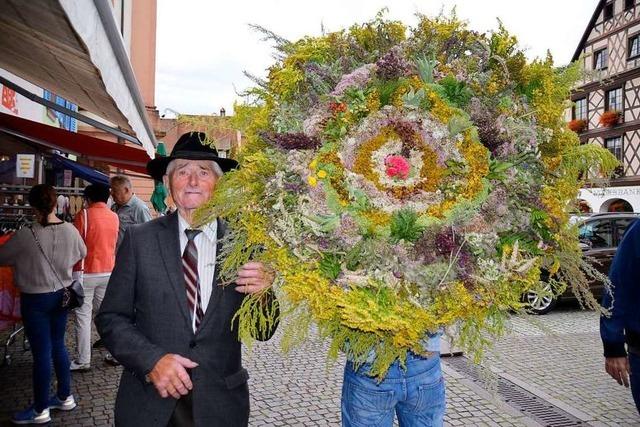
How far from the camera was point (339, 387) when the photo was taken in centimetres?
528

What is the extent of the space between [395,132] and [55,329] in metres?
3.89

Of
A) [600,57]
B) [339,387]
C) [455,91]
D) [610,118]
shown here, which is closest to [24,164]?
[339,387]

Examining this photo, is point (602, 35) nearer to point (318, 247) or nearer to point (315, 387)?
point (315, 387)

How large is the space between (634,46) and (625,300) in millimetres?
27389

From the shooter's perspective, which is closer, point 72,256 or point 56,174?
point 72,256

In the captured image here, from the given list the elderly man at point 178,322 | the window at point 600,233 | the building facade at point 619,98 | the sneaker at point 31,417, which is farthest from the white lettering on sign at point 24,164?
the building facade at point 619,98

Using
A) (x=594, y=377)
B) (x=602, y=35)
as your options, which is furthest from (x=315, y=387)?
(x=602, y=35)

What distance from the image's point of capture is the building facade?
2422 centimetres

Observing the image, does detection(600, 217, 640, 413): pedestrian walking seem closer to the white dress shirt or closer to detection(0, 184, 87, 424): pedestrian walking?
the white dress shirt

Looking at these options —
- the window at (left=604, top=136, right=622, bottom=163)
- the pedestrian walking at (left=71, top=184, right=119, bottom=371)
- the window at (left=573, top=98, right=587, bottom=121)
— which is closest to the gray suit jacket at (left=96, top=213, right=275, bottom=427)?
the pedestrian walking at (left=71, top=184, right=119, bottom=371)

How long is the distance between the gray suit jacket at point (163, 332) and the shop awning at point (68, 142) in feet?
15.5

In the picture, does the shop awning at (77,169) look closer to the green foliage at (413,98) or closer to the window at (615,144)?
the green foliage at (413,98)

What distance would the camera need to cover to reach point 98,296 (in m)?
5.95

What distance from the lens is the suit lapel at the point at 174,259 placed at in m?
2.26
